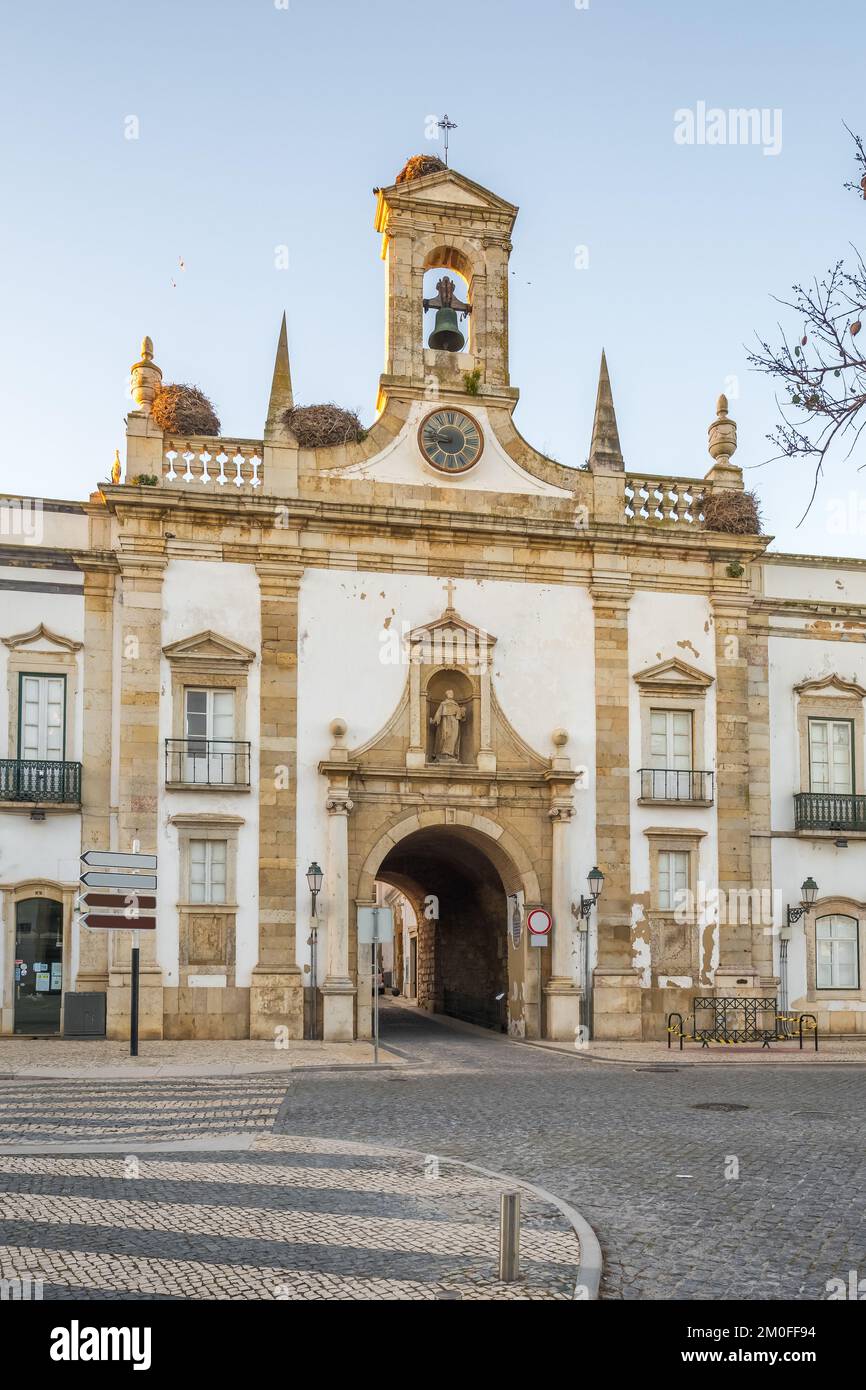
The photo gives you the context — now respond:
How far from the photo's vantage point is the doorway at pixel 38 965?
2277 cm

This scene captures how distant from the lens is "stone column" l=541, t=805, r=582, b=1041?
24.3m

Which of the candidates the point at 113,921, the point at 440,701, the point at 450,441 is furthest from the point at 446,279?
the point at 113,921

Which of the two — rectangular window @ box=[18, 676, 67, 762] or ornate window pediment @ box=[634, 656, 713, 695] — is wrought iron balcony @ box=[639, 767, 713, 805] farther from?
rectangular window @ box=[18, 676, 67, 762]

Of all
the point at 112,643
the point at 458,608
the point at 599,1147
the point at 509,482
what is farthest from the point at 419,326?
the point at 599,1147

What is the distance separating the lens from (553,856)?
2475 cm

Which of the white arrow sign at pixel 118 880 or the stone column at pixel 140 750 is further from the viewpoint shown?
the stone column at pixel 140 750

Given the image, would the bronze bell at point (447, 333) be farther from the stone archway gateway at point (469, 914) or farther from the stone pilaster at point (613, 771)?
the stone archway gateway at point (469, 914)

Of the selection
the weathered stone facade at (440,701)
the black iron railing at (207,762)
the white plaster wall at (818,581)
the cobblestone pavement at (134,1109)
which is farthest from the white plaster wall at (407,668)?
the cobblestone pavement at (134,1109)

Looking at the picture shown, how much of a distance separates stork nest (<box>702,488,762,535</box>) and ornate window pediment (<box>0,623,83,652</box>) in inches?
477

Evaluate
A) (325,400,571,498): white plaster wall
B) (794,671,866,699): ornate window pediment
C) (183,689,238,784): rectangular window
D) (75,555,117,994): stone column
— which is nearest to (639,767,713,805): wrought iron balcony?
(794,671,866,699): ornate window pediment

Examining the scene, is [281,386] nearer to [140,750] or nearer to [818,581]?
[140,750]

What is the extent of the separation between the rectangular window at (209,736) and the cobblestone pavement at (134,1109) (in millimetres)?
6956

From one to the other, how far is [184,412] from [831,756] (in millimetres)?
13969
